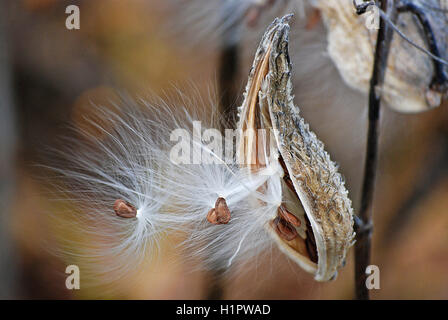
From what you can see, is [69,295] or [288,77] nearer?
[288,77]

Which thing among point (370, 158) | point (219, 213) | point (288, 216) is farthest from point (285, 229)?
point (370, 158)

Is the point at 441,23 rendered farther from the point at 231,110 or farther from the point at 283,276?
the point at 283,276

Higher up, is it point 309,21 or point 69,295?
point 309,21

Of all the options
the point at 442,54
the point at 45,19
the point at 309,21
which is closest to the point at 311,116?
the point at 309,21

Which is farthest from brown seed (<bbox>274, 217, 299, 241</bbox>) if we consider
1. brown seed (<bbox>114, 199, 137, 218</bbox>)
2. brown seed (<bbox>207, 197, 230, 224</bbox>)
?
brown seed (<bbox>114, 199, 137, 218</bbox>)

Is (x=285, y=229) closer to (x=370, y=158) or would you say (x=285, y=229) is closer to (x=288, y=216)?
(x=288, y=216)

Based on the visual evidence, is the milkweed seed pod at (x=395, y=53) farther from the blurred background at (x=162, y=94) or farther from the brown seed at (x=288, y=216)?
the brown seed at (x=288, y=216)
